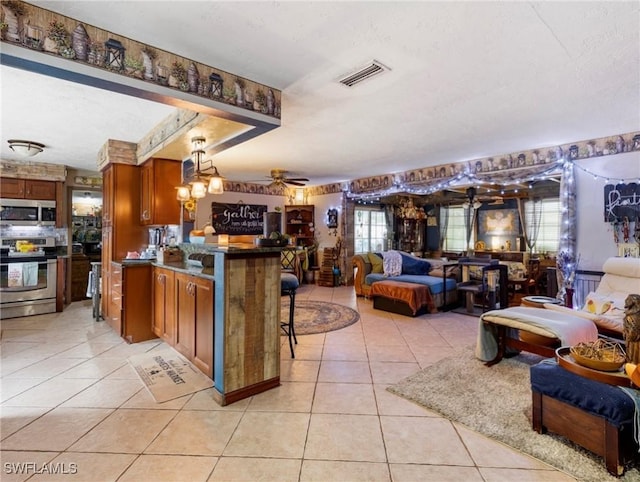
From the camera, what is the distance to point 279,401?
2.42 meters


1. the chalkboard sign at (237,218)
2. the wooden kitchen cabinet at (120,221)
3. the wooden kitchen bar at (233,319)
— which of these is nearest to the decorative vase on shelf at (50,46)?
the wooden kitchen bar at (233,319)

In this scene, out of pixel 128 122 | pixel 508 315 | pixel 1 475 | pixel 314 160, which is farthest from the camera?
pixel 314 160

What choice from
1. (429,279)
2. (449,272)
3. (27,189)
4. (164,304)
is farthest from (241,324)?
(27,189)

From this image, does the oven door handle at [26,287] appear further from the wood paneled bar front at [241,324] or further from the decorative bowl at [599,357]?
the decorative bowl at [599,357]

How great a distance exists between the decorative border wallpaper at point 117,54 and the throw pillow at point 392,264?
4041 mm

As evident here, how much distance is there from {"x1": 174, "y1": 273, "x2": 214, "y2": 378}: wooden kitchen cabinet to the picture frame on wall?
4.78m

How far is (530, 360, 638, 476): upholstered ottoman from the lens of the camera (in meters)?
1.65

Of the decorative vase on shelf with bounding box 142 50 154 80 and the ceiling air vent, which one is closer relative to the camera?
the decorative vase on shelf with bounding box 142 50 154 80

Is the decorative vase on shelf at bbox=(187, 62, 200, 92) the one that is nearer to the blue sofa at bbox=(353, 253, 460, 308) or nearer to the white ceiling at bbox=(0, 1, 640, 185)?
the white ceiling at bbox=(0, 1, 640, 185)

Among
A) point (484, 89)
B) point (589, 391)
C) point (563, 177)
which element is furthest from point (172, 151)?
point (563, 177)

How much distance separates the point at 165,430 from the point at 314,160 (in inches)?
174

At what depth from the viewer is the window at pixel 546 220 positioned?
768 cm

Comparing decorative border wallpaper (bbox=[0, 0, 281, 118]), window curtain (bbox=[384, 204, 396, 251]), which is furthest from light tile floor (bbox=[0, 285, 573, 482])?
window curtain (bbox=[384, 204, 396, 251])

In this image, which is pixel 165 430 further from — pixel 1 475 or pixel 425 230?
pixel 425 230
